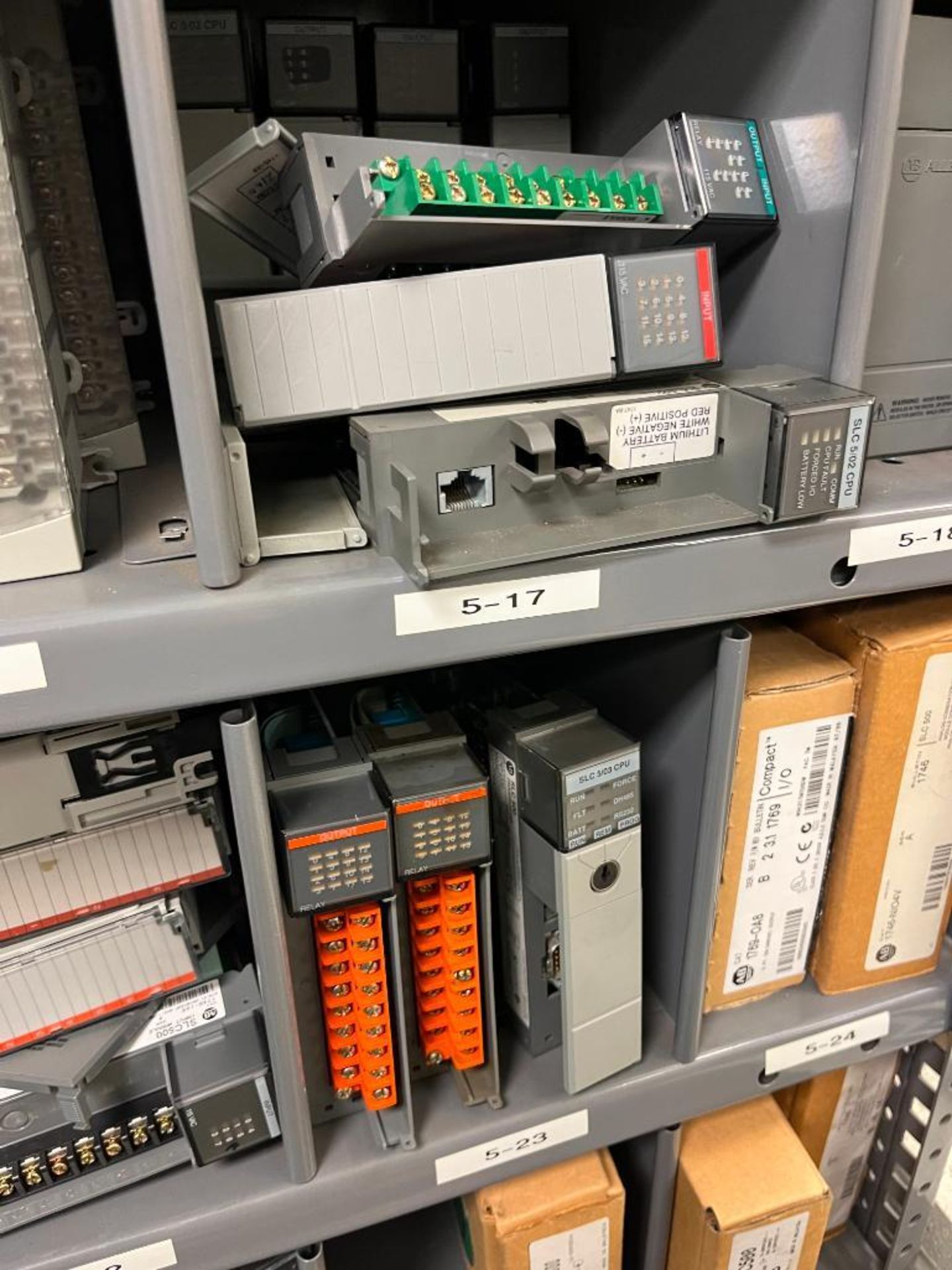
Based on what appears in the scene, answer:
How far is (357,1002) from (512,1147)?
23cm

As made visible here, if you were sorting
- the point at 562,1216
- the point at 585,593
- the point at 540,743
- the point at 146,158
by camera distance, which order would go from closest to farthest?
the point at 146,158
the point at 585,593
the point at 540,743
the point at 562,1216

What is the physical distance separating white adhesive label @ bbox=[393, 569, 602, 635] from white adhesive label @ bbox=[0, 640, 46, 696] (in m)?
0.22

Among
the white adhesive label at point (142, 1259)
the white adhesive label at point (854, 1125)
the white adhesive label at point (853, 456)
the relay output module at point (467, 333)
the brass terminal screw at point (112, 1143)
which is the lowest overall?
the white adhesive label at point (854, 1125)

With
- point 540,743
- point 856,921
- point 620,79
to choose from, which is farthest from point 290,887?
point 620,79

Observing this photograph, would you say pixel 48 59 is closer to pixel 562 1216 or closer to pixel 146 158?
pixel 146 158

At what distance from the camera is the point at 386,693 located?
0.92 meters

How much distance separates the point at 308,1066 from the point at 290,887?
24 cm

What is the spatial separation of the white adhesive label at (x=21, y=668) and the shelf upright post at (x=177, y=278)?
0.35 feet

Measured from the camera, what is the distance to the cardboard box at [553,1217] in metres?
0.87

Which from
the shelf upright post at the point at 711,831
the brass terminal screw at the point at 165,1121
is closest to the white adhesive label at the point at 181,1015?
the brass terminal screw at the point at 165,1121

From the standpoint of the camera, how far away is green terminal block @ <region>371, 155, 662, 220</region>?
1.82 ft

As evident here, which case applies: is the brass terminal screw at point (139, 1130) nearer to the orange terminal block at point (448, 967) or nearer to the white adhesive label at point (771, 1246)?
the orange terminal block at point (448, 967)

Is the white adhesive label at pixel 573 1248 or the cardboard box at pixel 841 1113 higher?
the white adhesive label at pixel 573 1248

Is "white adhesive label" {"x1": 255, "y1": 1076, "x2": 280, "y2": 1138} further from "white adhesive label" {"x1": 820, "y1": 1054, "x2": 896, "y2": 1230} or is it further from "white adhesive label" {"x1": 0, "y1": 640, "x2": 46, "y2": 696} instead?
"white adhesive label" {"x1": 820, "y1": 1054, "x2": 896, "y2": 1230}
